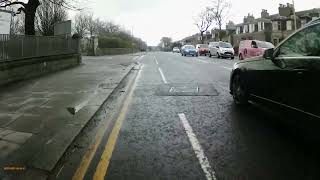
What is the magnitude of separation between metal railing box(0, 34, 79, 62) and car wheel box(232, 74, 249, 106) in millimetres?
8561

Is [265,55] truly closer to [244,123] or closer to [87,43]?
[244,123]

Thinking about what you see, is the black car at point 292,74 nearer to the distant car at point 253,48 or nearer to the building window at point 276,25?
the distant car at point 253,48

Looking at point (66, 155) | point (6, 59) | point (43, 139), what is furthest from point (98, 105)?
point (6, 59)

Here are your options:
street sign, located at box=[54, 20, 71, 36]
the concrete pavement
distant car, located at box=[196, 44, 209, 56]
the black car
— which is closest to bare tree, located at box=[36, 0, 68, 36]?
street sign, located at box=[54, 20, 71, 36]

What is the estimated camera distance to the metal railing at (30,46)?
49.9ft

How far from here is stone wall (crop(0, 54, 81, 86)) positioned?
14711 mm

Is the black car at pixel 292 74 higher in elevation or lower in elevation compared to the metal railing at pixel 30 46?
lower

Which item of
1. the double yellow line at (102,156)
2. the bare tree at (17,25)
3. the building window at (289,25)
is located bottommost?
the double yellow line at (102,156)

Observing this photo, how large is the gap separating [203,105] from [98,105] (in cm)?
235

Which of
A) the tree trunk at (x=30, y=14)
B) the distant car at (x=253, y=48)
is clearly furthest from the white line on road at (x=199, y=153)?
the distant car at (x=253, y=48)

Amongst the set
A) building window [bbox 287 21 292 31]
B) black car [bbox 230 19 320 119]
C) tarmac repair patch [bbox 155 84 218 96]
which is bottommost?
tarmac repair patch [bbox 155 84 218 96]

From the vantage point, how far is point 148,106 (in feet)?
32.6

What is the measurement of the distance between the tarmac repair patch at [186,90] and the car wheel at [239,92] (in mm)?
2116

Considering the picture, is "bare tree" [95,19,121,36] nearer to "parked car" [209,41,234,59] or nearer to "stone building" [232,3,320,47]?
"stone building" [232,3,320,47]
